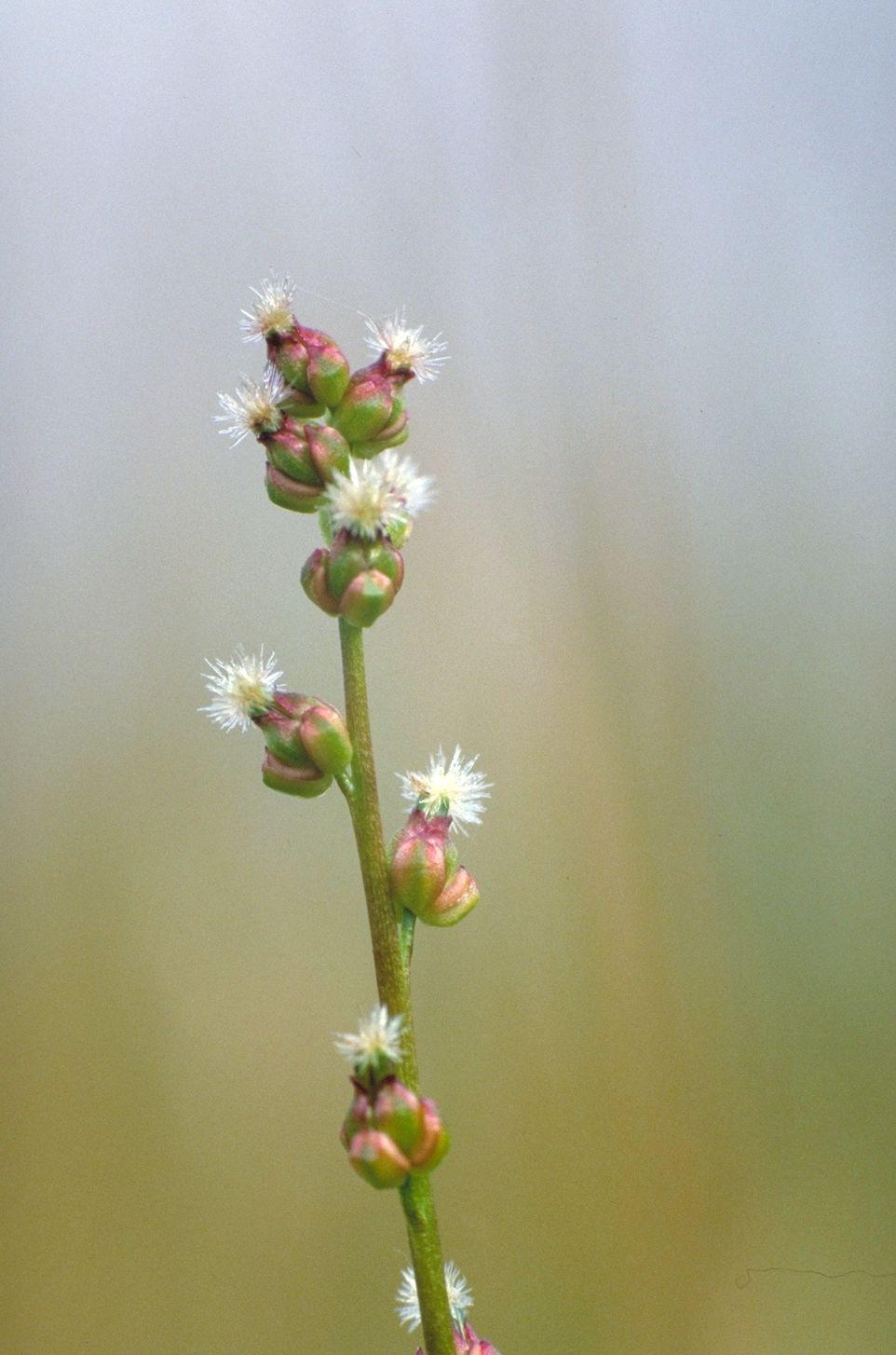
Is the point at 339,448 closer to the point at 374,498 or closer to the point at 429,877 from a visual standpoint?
the point at 374,498

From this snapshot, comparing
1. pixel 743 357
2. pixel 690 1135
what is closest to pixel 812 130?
pixel 743 357

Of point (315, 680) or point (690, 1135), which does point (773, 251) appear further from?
point (690, 1135)

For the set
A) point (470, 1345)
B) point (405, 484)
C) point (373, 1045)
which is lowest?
point (470, 1345)

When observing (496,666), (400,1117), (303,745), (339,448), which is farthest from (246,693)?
(496,666)

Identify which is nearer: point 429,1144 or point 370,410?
point 429,1144

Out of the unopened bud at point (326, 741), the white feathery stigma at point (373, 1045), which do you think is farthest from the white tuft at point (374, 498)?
the white feathery stigma at point (373, 1045)

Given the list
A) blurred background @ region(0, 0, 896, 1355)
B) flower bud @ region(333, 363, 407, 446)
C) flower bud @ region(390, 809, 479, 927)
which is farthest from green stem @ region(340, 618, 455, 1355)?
blurred background @ region(0, 0, 896, 1355)
